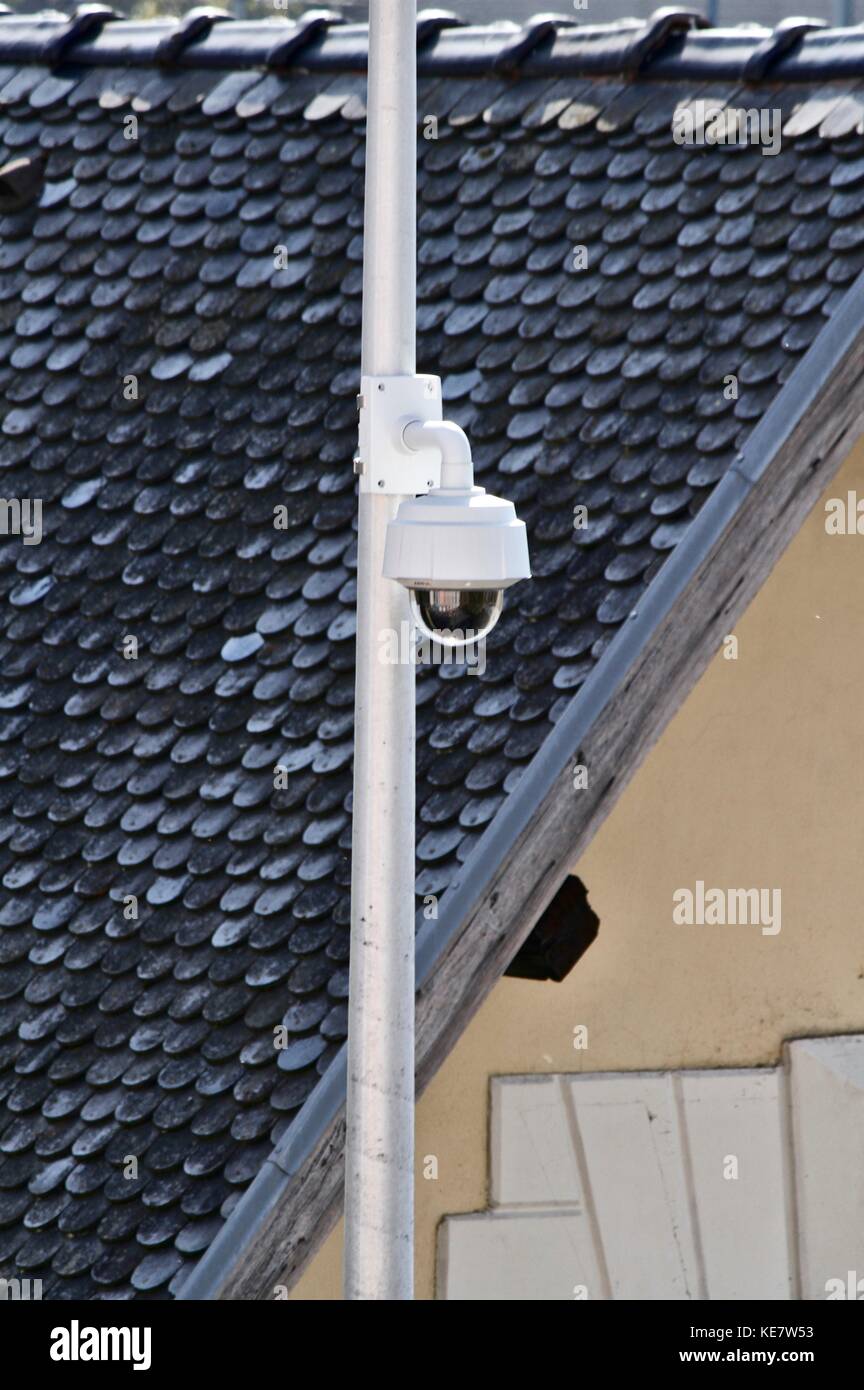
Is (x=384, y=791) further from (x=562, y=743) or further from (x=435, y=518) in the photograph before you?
(x=562, y=743)

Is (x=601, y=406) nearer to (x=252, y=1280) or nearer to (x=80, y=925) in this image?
(x=80, y=925)

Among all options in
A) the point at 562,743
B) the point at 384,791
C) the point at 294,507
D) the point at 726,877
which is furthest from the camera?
the point at 726,877

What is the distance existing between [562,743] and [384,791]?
1.50 m

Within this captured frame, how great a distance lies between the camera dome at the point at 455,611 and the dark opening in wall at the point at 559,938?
269 centimetres

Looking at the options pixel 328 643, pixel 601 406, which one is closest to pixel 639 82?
pixel 601 406

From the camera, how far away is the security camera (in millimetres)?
4777

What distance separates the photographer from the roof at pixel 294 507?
6.38 metres

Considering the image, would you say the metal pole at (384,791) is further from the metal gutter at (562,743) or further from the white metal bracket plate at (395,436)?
the metal gutter at (562,743)

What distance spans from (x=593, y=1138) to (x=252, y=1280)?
6.70 ft

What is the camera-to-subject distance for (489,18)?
58.3 ft

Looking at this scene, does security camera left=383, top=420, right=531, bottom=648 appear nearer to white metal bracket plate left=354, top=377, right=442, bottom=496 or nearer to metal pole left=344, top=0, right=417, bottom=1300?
white metal bracket plate left=354, top=377, right=442, bottom=496

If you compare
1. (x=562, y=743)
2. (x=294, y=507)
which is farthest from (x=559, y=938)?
(x=294, y=507)

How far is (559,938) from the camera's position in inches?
295

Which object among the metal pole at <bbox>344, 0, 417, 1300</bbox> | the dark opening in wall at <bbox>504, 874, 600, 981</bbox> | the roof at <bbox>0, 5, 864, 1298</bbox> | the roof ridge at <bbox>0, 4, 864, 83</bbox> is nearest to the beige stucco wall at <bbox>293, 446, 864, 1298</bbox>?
the dark opening in wall at <bbox>504, 874, 600, 981</bbox>
